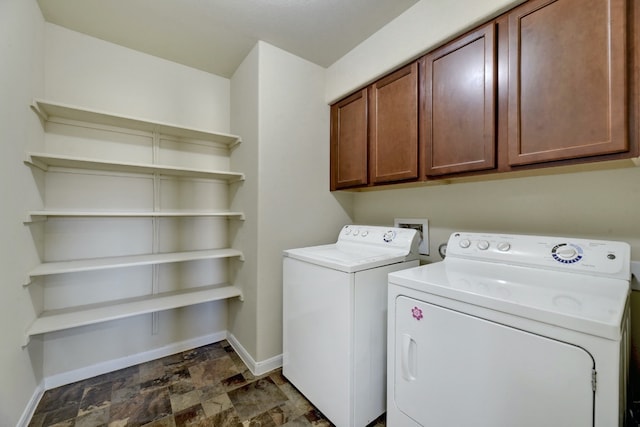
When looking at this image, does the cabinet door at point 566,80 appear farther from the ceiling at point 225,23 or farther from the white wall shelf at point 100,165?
the white wall shelf at point 100,165

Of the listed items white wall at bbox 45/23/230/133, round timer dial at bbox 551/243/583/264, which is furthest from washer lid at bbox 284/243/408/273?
white wall at bbox 45/23/230/133

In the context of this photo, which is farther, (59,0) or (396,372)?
(59,0)

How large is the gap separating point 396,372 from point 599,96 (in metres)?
1.41

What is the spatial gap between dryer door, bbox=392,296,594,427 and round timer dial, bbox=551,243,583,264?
0.53m

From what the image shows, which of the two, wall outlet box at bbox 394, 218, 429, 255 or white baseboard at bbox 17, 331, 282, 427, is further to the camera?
wall outlet box at bbox 394, 218, 429, 255

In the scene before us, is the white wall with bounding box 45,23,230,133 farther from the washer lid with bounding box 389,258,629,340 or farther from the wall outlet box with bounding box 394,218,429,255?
the washer lid with bounding box 389,258,629,340

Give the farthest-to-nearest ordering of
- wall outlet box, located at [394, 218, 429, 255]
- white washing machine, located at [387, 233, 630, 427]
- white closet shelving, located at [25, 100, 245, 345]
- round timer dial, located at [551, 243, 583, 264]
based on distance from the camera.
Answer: wall outlet box, located at [394, 218, 429, 255] < white closet shelving, located at [25, 100, 245, 345] < round timer dial, located at [551, 243, 583, 264] < white washing machine, located at [387, 233, 630, 427]

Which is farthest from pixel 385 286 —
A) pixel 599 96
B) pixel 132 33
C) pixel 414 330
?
pixel 132 33

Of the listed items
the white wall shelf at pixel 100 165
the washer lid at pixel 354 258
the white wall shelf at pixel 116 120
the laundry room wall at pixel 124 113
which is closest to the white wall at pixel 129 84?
the laundry room wall at pixel 124 113

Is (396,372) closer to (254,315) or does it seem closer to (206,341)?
(254,315)

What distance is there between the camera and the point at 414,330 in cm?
113

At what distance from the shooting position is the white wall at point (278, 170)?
190cm

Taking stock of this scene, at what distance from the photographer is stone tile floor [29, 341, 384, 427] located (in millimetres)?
1462

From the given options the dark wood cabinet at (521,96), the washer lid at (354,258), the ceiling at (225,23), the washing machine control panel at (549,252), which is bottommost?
the washer lid at (354,258)
